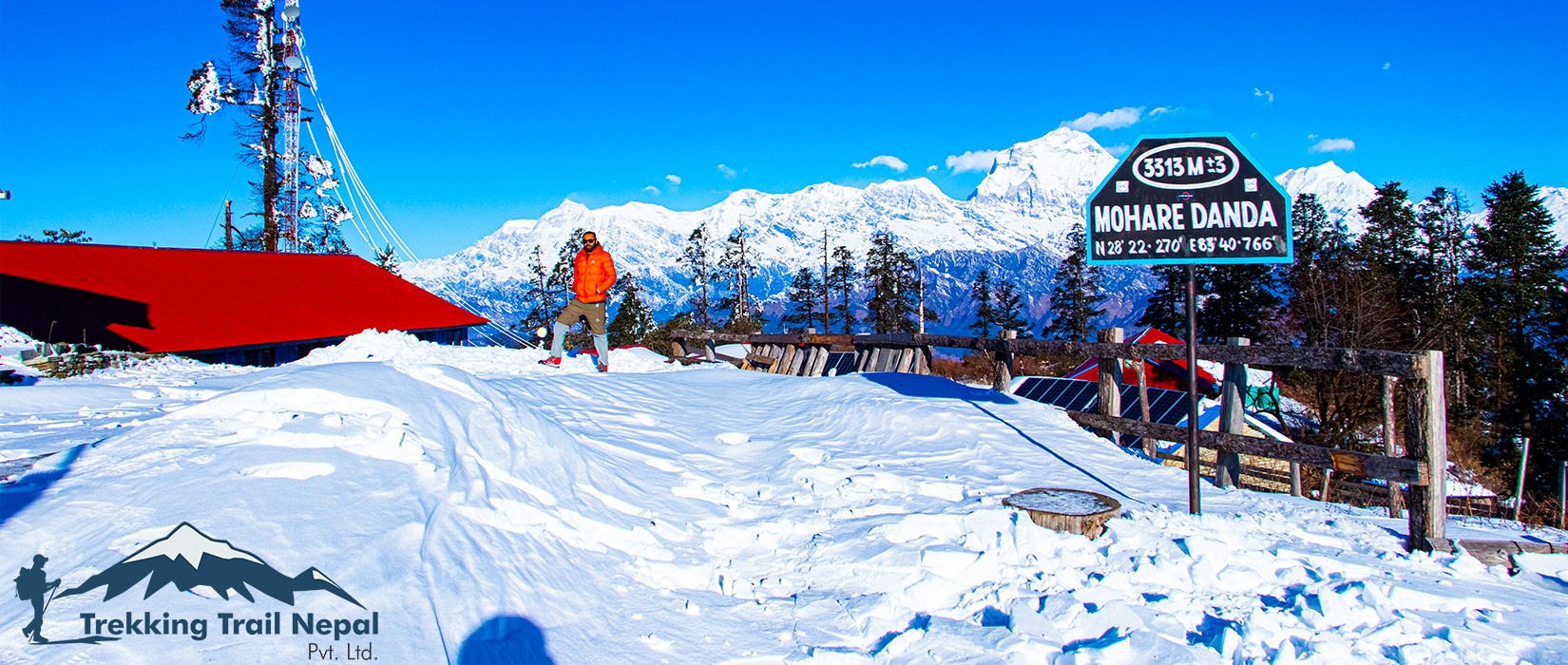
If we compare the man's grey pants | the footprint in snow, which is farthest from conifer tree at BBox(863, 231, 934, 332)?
the footprint in snow

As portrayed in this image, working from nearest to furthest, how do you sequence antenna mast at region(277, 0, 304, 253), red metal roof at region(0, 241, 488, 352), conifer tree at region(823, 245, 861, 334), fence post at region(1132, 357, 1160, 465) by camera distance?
fence post at region(1132, 357, 1160, 465), red metal roof at region(0, 241, 488, 352), antenna mast at region(277, 0, 304, 253), conifer tree at region(823, 245, 861, 334)

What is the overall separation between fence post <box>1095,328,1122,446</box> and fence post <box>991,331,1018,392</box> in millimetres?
1529

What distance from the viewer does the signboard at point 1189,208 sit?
20.3 feet

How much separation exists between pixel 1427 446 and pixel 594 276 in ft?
33.4

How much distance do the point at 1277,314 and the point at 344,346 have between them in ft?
165

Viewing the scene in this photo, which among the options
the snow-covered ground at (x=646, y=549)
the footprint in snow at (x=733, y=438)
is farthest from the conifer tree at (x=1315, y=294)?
the snow-covered ground at (x=646, y=549)

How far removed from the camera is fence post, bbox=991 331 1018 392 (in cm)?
1112

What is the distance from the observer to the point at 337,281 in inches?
939

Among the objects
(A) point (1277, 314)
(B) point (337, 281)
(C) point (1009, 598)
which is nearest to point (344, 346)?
(C) point (1009, 598)

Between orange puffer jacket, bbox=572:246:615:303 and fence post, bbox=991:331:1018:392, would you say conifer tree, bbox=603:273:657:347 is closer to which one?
orange puffer jacket, bbox=572:246:615:303

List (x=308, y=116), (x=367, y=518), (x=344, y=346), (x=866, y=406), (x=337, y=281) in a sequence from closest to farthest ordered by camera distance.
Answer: (x=367, y=518) < (x=866, y=406) < (x=344, y=346) < (x=337, y=281) < (x=308, y=116)

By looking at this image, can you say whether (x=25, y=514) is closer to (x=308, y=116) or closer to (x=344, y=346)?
(x=344, y=346)

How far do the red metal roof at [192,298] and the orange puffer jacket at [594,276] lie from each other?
747cm

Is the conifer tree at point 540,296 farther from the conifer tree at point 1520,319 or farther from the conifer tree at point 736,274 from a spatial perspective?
the conifer tree at point 1520,319
